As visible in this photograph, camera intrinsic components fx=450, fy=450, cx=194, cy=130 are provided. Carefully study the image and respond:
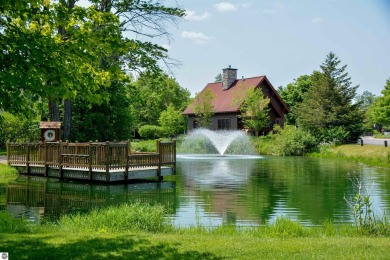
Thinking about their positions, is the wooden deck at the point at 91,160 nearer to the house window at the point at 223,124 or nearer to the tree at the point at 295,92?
the house window at the point at 223,124

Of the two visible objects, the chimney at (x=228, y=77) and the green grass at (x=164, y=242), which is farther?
the chimney at (x=228, y=77)

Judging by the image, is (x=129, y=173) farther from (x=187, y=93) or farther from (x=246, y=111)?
(x=187, y=93)

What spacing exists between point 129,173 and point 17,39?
1464 cm

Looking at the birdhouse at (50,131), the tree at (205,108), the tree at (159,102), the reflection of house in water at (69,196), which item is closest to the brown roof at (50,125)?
the birdhouse at (50,131)

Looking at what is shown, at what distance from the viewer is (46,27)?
974cm

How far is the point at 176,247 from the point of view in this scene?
794cm

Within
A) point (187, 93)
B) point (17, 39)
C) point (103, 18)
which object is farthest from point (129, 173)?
point (187, 93)

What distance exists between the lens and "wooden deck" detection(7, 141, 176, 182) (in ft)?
71.0

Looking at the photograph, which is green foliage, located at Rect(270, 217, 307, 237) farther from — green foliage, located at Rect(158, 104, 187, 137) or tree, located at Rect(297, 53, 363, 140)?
green foliage, located at Rect(158, 104, 187, 137)

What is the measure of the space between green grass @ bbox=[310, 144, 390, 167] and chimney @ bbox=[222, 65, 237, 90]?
2195 centimetres

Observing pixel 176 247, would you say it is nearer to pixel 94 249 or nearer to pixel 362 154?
pixel 94 249

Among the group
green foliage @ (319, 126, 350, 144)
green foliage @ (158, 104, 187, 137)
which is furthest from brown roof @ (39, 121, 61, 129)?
green foliage @ (158, 104, 187, 137)

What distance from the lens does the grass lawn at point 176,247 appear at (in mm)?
7281

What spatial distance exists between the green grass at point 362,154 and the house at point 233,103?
14.5 metres
